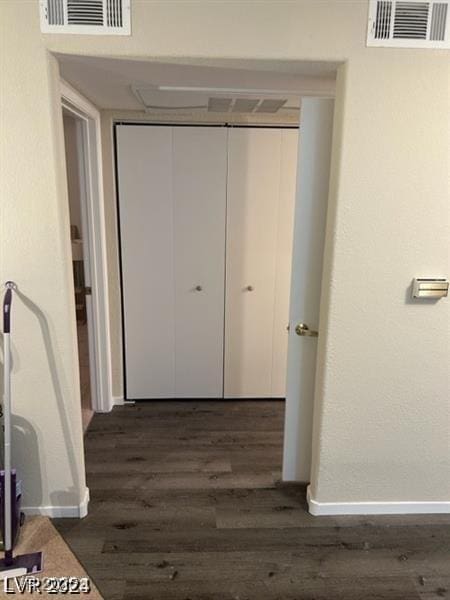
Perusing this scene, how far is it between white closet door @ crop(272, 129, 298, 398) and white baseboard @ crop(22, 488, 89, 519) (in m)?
1.76

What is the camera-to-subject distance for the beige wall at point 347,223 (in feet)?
5.78

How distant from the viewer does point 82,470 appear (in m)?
2.20

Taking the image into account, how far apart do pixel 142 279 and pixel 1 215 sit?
145cm

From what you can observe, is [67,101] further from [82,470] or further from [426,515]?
[426,515]

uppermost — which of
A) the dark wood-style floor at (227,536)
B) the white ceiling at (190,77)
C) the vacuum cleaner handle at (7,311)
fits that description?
the white ceiling at (190,77)

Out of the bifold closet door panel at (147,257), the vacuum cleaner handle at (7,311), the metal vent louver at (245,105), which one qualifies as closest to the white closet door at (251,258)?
the metal vent louver at (245,105)

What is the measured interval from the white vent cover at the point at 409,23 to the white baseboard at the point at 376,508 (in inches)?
85.8

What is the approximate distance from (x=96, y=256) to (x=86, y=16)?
5.22 feet

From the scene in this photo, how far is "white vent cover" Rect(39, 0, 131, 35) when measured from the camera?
171cm

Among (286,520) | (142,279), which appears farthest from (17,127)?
(286,520)

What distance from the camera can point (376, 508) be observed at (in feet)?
7.48

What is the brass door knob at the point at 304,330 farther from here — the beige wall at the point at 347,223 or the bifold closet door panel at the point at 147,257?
the bifold closet door panel at the point at 147,257

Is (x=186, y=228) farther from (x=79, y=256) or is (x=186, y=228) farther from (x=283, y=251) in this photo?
(x=79, y=256)

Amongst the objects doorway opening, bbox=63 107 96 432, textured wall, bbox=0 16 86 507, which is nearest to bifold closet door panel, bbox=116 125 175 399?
doorway opening, bbox=63 107 96 432
